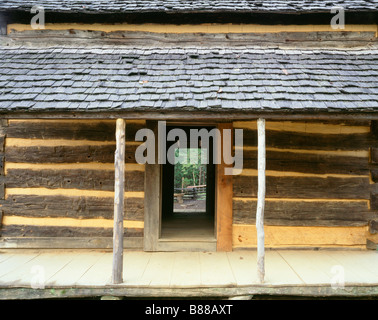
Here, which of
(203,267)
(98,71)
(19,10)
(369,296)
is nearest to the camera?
(369,296)

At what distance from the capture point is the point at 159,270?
341cm

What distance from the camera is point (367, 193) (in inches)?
165

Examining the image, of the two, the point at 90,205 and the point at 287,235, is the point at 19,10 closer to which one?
the point at 90,205

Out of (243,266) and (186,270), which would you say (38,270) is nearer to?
(186,270)

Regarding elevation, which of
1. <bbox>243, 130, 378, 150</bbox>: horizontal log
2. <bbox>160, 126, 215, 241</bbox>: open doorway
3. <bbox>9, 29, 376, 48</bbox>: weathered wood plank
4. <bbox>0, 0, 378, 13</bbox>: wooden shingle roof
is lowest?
<bbox>160, 126, 215, 241</bbox>: open doorway

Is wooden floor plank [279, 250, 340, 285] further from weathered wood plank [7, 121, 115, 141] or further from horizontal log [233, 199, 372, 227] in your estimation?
weathered wood plank [7, 121, 115, 141]

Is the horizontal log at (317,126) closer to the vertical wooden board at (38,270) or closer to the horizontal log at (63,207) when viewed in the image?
the horizontal log at (63,207)

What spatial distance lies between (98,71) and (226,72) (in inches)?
76.3

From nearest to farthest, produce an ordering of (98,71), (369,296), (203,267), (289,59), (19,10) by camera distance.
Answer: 1. (369,296)
2. (203,267)
3. (98,71)
4. (289,59)
5. (19,10)

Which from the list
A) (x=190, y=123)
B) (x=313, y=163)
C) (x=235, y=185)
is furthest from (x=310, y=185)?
(x=190, y=123)

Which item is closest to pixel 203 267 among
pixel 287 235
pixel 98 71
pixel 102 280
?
pixel 102 280

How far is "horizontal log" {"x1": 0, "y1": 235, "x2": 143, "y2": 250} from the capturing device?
4.14m

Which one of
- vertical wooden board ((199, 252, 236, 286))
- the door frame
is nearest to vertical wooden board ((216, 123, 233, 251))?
the door frame

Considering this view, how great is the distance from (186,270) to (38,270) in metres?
2.03
